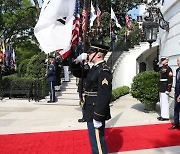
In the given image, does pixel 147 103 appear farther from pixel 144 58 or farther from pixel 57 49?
pixel 144 58

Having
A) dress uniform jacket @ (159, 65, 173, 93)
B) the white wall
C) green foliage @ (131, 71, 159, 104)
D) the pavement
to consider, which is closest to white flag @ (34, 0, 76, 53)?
the pavement

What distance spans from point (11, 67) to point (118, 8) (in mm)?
17159

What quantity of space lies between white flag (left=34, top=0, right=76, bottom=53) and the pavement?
7.83 feet

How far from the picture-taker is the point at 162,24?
10734 millimetres

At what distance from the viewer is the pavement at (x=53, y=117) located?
7.39m

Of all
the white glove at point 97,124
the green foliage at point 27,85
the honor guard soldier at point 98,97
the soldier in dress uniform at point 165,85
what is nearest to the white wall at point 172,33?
the soldier in dress uniform at point 165,85

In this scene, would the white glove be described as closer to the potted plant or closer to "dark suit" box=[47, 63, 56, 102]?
the potted plant

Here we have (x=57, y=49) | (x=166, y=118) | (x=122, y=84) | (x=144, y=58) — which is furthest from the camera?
(x=144, y=58)

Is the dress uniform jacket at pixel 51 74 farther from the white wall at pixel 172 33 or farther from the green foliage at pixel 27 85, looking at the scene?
the white wall at pixel 172 33

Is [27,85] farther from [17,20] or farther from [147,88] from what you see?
[17,20]

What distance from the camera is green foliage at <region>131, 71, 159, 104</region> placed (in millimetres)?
9383

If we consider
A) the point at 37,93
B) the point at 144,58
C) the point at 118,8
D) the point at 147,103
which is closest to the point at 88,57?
the point at 147,103

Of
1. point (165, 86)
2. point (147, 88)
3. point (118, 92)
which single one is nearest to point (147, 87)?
point (147, 88)

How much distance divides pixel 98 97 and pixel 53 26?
1.85 metres
